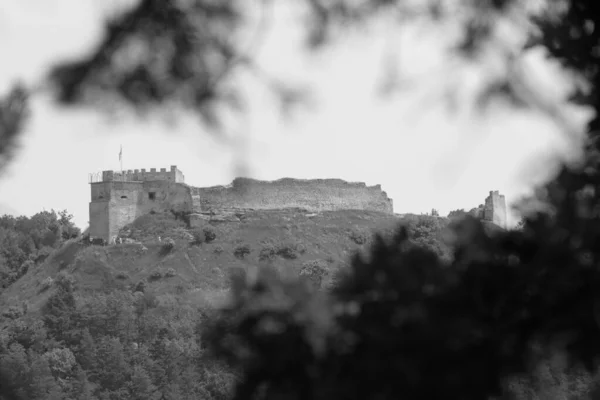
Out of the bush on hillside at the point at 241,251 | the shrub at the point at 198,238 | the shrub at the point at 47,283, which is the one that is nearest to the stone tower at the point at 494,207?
the bush on hillside at the point at 241,251

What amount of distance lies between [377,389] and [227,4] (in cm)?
189

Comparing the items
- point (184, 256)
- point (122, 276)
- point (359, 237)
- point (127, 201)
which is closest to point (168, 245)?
point (184, 256)

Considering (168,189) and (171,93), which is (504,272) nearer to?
(171,93)

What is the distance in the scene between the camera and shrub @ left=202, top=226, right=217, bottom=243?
145 feet

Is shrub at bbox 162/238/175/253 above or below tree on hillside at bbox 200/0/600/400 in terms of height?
above

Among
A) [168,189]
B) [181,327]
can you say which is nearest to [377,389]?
[181,327]

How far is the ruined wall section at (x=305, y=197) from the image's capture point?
45.7 m

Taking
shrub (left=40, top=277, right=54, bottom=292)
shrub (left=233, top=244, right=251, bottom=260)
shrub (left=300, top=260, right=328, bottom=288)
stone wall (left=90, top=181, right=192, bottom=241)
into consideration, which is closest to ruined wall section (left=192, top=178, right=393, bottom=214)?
stone wall (left=90, top=181, right=192, bottom=241)

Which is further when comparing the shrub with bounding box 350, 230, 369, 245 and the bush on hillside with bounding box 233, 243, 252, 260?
the shrub with bounding box 350, 230, 369, 245

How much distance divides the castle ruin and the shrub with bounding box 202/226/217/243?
3.77 feet

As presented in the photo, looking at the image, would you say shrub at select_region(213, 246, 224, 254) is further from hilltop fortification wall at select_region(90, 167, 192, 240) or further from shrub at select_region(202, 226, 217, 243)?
hilltop fortification wall at select_region(90, 167, 192, 240)

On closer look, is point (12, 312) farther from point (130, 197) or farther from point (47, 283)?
point (130, 197)

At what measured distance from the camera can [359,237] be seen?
45.8 meters

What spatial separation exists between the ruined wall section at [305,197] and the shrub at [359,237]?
104 inches
